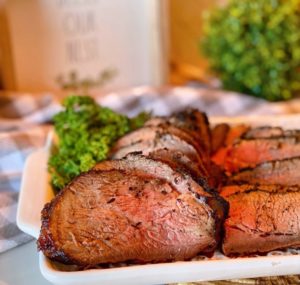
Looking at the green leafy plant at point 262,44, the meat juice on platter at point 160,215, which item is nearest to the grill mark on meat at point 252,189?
the meat juice on platter at point 160,215

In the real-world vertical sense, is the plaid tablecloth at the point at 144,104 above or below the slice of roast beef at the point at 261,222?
below

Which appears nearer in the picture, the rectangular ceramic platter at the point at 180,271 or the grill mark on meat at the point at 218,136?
the rectangular ceramic platter at the point at 180,271

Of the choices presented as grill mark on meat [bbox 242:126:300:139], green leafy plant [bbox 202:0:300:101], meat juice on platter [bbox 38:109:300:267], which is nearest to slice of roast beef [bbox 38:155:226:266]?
meat juice on platter [bbox 38:109:300:267]

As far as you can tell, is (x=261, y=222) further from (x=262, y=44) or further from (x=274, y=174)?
(x=262, y=44)

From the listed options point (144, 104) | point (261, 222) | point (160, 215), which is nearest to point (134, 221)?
point (160, 215)

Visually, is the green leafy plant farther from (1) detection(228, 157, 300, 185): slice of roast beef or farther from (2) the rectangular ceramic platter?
(2) the rectangular ceramic platter

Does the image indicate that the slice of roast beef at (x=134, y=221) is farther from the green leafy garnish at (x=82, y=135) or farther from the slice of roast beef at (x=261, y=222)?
the green leafy garnish at (x=82, y=135)
